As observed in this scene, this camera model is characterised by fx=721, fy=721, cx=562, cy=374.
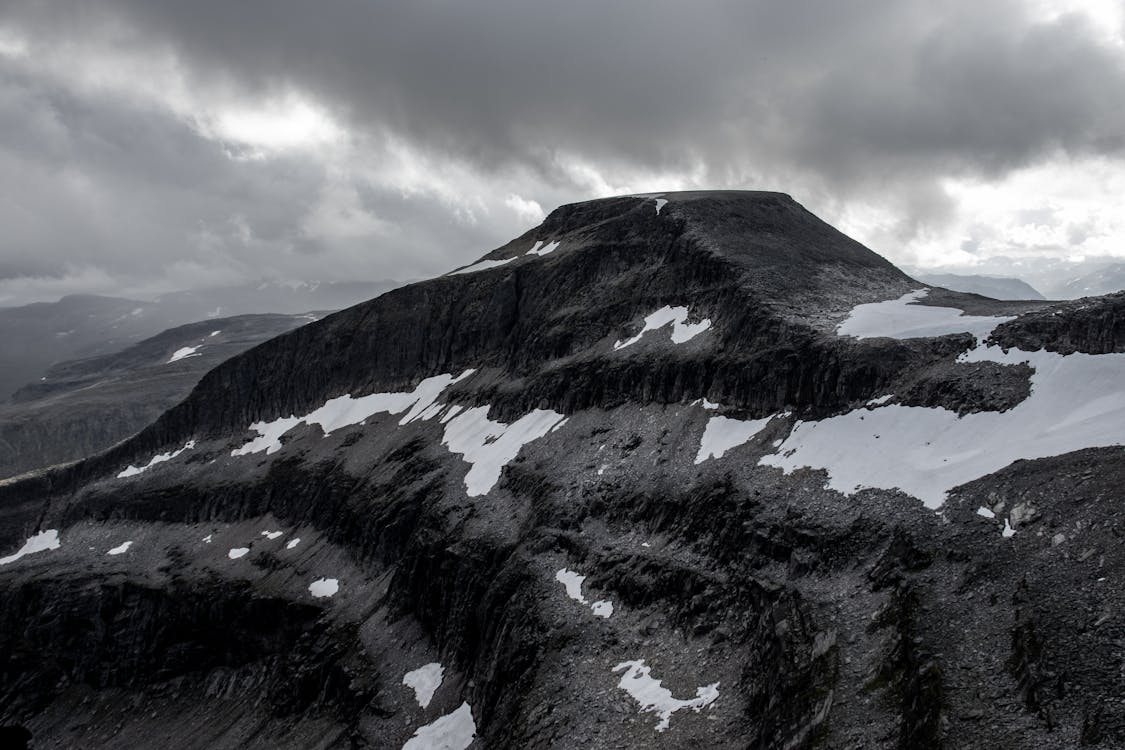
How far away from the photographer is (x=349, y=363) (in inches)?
3999

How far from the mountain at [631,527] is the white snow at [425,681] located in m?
0.20

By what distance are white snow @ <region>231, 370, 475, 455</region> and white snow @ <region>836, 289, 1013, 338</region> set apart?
4544cm

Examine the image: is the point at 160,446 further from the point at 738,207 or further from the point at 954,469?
the point at 954,469

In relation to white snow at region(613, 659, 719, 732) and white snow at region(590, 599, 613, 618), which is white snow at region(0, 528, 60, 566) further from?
white snow at region(613, 659, 719, 732)

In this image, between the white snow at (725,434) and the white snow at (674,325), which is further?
the white snow at (674,325)

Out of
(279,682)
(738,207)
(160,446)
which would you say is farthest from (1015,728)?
(160,446)

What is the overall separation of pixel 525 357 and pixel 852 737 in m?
57.6

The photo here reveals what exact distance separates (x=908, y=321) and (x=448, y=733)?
4099cm

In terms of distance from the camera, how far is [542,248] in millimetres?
96375

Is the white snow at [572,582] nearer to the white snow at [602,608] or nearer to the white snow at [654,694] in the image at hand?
the white snow at [602,608]

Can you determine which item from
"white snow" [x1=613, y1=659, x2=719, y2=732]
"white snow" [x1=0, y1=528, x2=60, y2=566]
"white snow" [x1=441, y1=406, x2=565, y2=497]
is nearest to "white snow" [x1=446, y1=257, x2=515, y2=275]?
"white snow" [x1=441, y1=406, x2=565, y2=497]

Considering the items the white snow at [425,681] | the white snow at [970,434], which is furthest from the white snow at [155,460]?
the white snow at [970,434]

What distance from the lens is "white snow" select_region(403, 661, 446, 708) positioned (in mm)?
46844

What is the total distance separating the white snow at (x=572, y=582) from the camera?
41.4m
